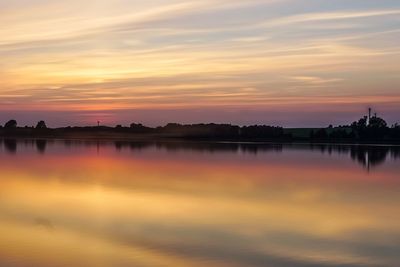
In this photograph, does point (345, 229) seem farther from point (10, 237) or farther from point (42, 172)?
point (42, 172)

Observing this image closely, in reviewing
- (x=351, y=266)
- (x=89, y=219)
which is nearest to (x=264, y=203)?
(x=89, y=219)

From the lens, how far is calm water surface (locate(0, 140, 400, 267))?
29.6ft

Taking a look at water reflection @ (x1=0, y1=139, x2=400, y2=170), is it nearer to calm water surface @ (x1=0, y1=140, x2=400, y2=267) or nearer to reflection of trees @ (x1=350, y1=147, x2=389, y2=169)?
→ reflection of trees @ (x1=350, y1=147, x2=389, y2=169)

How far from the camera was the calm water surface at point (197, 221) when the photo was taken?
9016mm

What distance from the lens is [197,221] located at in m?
12.0

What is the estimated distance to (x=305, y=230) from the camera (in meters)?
11.3

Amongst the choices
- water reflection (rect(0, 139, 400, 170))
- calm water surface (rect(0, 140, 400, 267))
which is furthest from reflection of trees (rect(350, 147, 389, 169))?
calm water surface (rect(0, 140, 400, 267))

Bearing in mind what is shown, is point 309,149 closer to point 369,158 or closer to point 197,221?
point 369,158

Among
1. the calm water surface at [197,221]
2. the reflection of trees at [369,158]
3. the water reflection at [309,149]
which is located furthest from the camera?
the water reflection at [309,149]

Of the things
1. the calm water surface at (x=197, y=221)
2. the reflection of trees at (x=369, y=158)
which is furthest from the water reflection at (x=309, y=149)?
the calm water surface at (x=197, y=221)

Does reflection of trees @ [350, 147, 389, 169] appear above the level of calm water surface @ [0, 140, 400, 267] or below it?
above

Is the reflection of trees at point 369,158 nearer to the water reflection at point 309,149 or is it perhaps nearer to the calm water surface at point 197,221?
the water reflection at point 309,149

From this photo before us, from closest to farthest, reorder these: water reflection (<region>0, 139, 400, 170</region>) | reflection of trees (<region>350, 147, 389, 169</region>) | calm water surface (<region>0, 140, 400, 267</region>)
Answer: calm water surface (<region>0, 140, 400, 267</region>), reflection of trees (<region>350, 147, 389, 169</region>), water reflection (<region>0, 139, 400, 170</region>)

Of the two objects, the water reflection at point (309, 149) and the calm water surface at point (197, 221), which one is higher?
the water reflection at point (309, 149)
